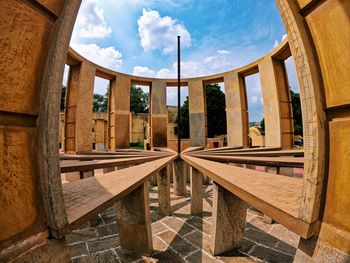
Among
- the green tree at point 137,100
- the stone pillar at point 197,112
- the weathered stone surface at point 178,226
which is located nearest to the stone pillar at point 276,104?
the stone pillar at point 197,112

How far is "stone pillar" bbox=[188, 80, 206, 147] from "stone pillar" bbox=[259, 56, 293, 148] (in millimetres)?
3450

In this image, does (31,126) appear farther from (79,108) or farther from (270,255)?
(79,108)

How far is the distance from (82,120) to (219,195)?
7.18 m

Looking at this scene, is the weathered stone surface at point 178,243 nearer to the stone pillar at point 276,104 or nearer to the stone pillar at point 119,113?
the stone pillar at point 276,104

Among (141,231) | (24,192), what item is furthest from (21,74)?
(141,231)

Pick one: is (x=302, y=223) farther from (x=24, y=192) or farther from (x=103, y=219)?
(x=103, y=219)

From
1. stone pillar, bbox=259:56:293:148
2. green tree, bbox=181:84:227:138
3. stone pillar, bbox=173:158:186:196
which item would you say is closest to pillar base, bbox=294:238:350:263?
stone pillar, bbox=173:158:186:196

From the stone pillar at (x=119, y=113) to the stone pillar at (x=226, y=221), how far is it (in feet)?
23.9

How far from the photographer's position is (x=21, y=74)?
1394 mm

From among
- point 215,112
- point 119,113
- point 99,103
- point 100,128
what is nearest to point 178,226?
point 119,113

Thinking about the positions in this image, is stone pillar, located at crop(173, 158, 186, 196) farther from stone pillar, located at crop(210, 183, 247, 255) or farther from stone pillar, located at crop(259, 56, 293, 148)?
stone pillar, located at crop(259, 56, 293, 148)

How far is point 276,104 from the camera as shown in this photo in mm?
7793

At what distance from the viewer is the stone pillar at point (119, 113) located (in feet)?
31.6

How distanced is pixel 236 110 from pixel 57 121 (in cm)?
920
